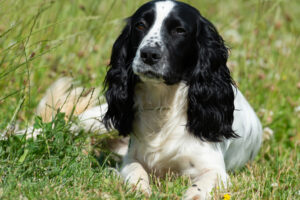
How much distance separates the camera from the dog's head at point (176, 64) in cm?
331

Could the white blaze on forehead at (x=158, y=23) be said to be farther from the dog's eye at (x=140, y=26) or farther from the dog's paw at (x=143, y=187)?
the dog's paw at (x=143, y=187)

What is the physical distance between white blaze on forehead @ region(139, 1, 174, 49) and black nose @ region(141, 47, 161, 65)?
0.06 m

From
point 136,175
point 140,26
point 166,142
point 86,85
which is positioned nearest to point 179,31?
point 140,26

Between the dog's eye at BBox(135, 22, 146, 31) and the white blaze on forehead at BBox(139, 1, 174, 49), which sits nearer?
the white blaze on forehead at BBox(139, 1, 174, 49)

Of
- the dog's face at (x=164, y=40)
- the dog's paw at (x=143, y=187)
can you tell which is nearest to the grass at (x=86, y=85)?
the dog's paw at (x=143, y=187)

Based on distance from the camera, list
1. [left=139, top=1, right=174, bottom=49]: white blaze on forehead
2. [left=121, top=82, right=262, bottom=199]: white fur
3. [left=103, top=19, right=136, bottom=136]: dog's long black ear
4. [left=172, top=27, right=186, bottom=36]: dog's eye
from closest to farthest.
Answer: [left=139, top=1, right=174, bottom=49]: white blaze on forehead → [left=172, top=27, right=186, bottom=36]: dog's eye → [left=121, top=82, right=262, bottom=199]: white fur → [left=103, top=19, right=136, bottom=136]: dog's long black ear

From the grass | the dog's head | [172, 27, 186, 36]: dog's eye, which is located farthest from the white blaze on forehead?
the grass

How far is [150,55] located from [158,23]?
0.32 meters

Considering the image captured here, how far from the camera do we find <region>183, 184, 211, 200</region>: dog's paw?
3102 mm

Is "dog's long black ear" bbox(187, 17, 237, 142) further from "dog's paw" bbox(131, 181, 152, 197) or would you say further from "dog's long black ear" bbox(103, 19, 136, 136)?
"dog's paw" bbox(131, 181, 152, 197)

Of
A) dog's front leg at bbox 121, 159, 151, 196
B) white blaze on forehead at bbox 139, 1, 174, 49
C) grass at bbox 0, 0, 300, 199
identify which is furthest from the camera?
white blaze on forehead at bbox 139, 1, 174, 49

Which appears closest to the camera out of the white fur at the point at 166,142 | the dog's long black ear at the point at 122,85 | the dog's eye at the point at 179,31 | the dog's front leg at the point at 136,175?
the dog's front leg at the point at 136,175

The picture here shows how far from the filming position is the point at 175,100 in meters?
3.68

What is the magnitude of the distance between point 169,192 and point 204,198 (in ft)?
0.71
